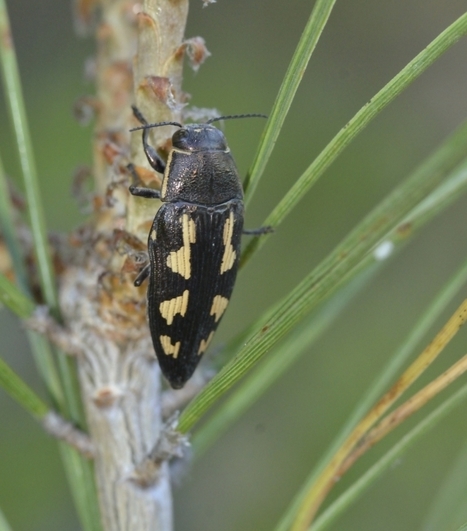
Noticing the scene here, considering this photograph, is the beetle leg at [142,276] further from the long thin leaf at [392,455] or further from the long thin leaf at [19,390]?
the long thin leaf at [392,455]

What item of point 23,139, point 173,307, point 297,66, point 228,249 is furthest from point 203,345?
point 297,66

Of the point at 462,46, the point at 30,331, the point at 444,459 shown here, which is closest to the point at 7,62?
the point at 30,331

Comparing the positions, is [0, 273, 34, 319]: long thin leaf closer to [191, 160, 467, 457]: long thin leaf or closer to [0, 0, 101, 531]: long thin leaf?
[0, 0, 101, 531]: long thin leaf

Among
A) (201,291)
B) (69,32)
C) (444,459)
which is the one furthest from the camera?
(69,32)

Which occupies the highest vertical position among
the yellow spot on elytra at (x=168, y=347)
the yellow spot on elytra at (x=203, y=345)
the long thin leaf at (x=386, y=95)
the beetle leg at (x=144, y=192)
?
the long thin leaf at (x=386, y=95)

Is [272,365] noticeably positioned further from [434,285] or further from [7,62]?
[434,285]

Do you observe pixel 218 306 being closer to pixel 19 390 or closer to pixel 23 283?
pixel 23 283

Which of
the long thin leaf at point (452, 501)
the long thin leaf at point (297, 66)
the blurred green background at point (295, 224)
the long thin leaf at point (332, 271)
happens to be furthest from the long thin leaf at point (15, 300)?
the blurred green background at point (295, 224)
